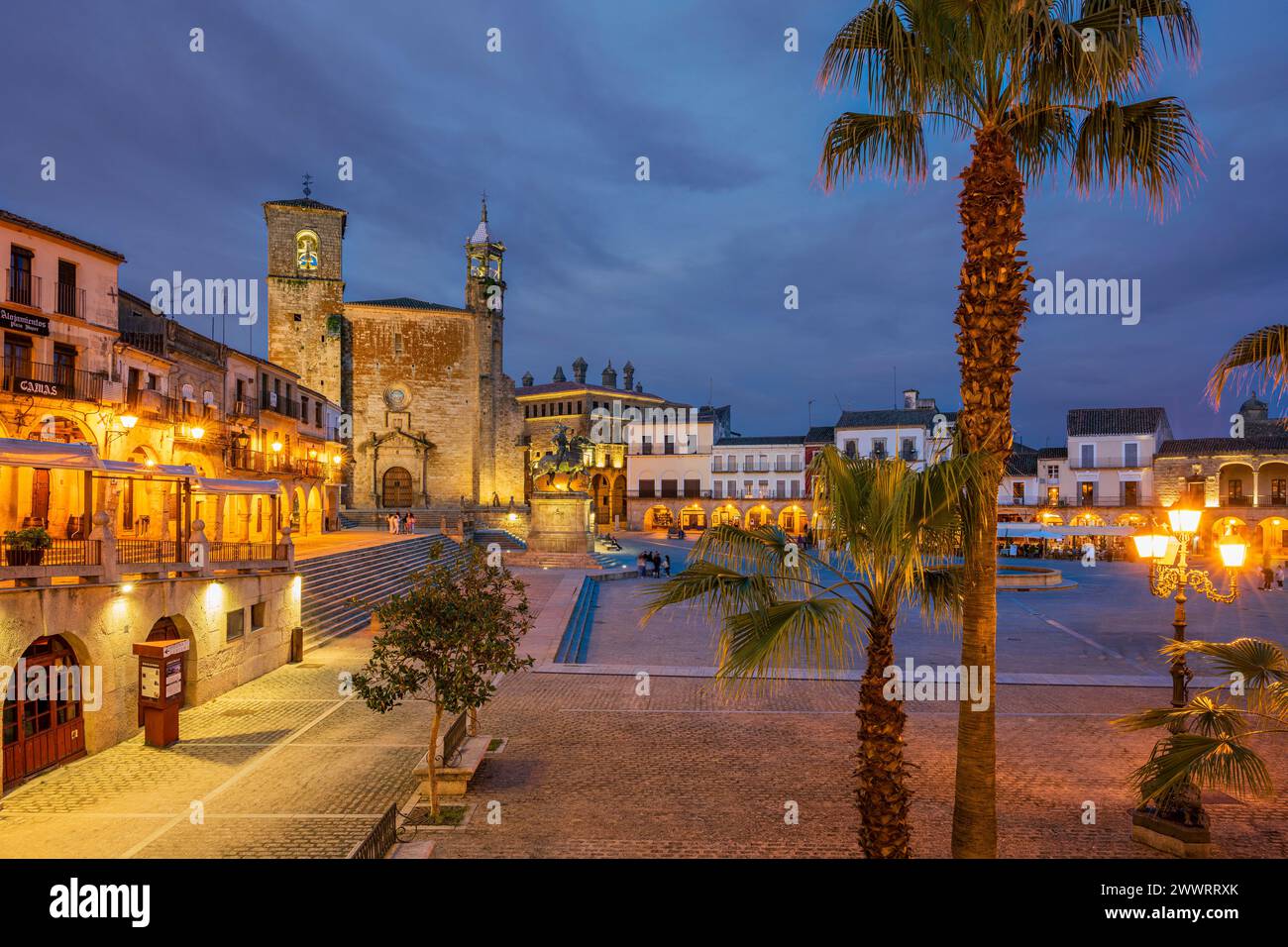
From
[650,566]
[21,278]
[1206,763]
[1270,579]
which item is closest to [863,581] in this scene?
[1206,763]

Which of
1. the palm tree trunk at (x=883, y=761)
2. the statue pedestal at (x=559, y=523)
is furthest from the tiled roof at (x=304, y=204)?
the palm tree trunk at (x=883, y=761)

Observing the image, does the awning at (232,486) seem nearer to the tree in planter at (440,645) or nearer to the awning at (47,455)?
the awning at (47,455)

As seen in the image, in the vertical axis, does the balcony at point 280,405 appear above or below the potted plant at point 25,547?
above

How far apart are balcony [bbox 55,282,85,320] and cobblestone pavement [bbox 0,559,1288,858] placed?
12.9m

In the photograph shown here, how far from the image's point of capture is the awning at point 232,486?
1567 cm

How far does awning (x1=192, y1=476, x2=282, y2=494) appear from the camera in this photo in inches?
617

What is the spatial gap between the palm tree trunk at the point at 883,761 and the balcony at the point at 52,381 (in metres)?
22.1

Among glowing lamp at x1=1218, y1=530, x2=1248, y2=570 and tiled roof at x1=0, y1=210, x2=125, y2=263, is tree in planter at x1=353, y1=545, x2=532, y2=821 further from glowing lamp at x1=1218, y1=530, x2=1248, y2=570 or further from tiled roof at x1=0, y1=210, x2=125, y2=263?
tiled roof at x1=0, y1=210, x2=125, y2=263

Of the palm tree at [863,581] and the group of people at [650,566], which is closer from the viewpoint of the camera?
the palm tree at [863,581]

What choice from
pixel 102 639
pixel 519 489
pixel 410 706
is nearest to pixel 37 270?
pixel 102 639

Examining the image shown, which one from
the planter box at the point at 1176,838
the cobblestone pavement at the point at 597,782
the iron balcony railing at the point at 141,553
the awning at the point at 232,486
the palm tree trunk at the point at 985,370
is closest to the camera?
the palm tree trunk at the point at 985,370

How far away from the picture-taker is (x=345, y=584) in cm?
2178

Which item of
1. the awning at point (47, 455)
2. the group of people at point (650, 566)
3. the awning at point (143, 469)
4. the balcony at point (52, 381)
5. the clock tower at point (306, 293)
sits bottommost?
the group of people at point (650, 566)

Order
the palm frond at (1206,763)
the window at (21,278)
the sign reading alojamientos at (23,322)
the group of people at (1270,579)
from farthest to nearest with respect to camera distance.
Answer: the group of people at (1270,579), the window at (21,278), the sign reading alojamientos at (23,322), the palm frond at (1206,763)
